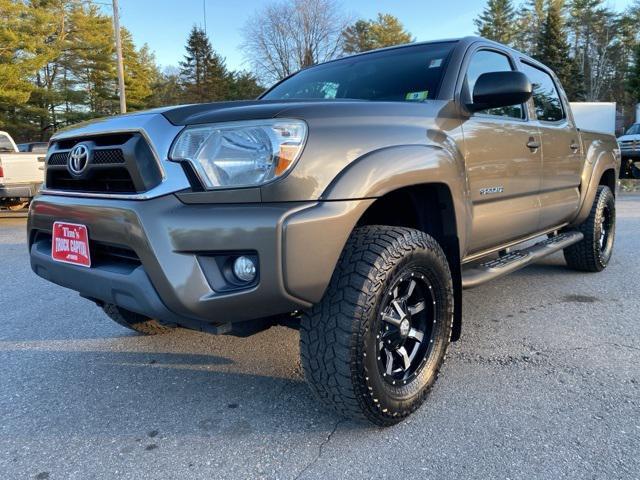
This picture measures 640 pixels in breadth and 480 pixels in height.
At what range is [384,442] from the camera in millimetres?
2074

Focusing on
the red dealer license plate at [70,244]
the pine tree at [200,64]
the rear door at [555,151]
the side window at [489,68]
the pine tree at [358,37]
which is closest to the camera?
the red dealer license plate at [70,244]

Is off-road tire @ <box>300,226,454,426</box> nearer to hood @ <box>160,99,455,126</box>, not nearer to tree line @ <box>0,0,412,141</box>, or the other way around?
hood @ <box>160,99,455,126</box>

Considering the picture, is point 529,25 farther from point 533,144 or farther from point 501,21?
point 533,144

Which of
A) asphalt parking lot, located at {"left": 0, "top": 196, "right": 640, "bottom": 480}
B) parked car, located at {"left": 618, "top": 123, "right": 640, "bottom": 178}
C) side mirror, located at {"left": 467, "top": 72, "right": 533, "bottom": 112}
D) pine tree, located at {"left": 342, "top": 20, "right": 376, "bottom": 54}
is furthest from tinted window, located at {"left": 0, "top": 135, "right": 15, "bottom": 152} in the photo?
pine tree, located at {"left": 342, "top": 20, "right": 376, "bottom": 54}

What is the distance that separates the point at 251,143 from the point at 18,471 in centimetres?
152

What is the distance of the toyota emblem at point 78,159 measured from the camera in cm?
218

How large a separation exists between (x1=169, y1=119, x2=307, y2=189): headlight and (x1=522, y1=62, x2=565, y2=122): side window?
2.63m

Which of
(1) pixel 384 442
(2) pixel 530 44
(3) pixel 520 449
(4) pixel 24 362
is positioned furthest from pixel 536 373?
(2) pixel 530 44

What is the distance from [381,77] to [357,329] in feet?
5.85

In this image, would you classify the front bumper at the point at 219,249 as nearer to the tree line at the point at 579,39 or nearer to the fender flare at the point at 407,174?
the fender flare at the point at 407,174

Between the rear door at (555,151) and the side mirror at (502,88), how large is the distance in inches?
40.3

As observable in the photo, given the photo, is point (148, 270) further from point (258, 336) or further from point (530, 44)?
point (530, 44)

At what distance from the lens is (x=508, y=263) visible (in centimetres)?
315

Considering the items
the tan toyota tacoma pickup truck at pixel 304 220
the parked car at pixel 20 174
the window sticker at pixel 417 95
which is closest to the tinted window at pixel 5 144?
the parked car at pixel 20 174
